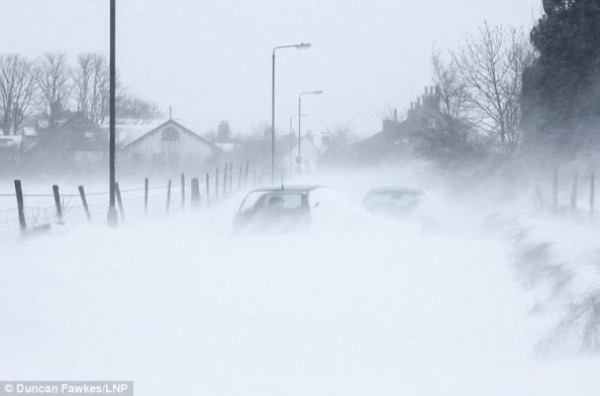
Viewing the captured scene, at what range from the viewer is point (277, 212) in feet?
47.5

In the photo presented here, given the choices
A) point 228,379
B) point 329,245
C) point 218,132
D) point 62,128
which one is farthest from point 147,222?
point 218,132

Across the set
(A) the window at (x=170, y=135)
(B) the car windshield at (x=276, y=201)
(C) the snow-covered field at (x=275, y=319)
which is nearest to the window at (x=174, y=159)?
(A) the window at (x=170, y=135)

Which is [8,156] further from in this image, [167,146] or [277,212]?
[277,212]

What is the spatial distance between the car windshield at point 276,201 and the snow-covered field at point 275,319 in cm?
242

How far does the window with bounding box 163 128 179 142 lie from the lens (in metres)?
59.5

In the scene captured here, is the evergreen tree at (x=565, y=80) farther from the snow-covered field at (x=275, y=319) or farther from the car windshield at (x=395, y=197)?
the snow-covered field at (x=275, y=319)

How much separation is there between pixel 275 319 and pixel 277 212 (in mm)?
6532

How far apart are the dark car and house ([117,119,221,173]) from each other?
1613 inches

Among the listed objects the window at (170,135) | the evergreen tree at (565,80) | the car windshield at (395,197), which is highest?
the evergreen tree at (565,80)

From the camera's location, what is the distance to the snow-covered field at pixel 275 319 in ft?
19.5

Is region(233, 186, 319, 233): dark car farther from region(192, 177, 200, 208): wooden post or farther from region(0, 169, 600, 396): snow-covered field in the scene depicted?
region(192, 177, 200, 208): wooden post

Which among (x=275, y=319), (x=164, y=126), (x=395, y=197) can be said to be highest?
(x=164, y=126)

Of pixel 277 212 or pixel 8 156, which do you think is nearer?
pixel 277 212

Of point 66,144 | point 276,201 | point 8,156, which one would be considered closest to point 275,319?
point 276,201
